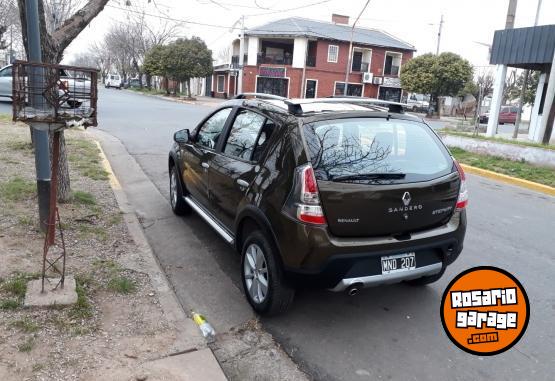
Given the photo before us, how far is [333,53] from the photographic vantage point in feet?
143

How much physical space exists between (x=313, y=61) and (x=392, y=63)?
30.7 ft

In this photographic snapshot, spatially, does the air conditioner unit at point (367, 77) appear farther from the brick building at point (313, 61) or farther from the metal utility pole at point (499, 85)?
the metal utility pole at point (499, 85)

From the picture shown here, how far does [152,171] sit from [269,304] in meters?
5.92

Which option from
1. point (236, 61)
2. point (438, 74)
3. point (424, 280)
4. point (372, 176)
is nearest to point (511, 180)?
point (424, 280)

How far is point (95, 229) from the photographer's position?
5.05m

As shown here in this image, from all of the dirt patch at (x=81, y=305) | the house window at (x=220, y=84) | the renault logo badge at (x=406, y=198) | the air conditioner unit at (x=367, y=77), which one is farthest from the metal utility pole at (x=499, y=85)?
the house window at (x=220, y=84)

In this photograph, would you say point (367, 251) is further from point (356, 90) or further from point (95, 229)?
point (356, 90)

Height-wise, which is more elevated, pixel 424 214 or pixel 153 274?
pixel 424 214

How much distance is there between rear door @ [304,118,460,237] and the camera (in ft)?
10.4

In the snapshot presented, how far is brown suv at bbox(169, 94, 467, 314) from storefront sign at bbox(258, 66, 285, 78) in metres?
39.8

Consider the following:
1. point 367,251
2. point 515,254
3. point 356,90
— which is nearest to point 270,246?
point 367,251

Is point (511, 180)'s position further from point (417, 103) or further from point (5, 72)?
point (417, 103)

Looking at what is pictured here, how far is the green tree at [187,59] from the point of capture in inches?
1698

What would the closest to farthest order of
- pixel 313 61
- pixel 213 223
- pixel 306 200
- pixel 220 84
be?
pixel 306 200 < pixel 213 223 < pixel 313 61 < pixel 220 84
